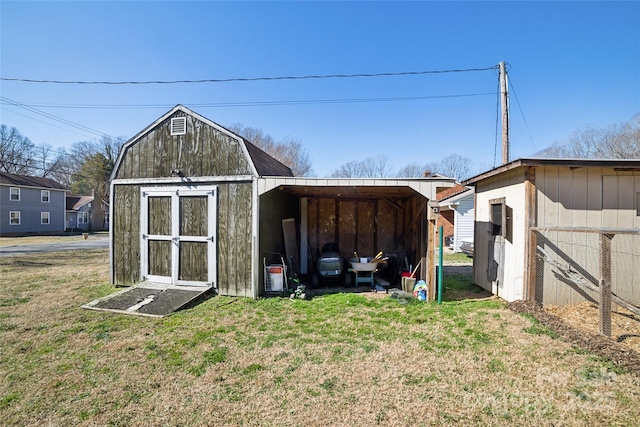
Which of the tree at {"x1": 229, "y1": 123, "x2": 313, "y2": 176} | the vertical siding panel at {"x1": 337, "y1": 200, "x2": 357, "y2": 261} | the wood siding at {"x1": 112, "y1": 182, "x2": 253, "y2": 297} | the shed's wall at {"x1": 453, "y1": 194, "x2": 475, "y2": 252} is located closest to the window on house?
the tree at {"x1": 229, "y1": 123, "x2": 313, "y2": 176}

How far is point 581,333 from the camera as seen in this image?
3.73 meters

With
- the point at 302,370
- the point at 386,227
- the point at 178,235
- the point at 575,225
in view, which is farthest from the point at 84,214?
the point at 575,225

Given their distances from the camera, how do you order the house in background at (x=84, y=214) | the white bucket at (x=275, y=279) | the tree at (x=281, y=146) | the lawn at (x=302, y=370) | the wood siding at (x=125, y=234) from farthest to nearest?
the house in background at (x=84, y=214) → the tree at (x=281, y=146) → the wood siding at (x=125, y=234) → the white bucket at (x=275, y=279) → the lawn at (x=302, y=370)

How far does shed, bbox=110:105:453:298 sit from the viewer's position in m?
5.77

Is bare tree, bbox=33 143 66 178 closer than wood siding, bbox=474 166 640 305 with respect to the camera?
No

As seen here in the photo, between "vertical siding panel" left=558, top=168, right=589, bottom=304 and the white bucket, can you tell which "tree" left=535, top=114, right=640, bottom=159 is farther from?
the white bucket

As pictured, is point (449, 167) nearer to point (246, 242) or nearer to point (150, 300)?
point (246, 242)

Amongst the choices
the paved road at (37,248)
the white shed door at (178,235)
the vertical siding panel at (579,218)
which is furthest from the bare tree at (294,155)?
the vertical siding panel at (579,218)

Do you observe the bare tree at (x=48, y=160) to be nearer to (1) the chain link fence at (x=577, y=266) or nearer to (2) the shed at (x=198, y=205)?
(2) the shed at (x=198, y=205)

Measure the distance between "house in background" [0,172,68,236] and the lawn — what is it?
2653 centimetres

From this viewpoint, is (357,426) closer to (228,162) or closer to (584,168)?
(228,162)

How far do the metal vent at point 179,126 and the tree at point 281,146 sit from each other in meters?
21.5

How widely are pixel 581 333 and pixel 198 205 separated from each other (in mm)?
6926

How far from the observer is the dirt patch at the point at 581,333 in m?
3.05
